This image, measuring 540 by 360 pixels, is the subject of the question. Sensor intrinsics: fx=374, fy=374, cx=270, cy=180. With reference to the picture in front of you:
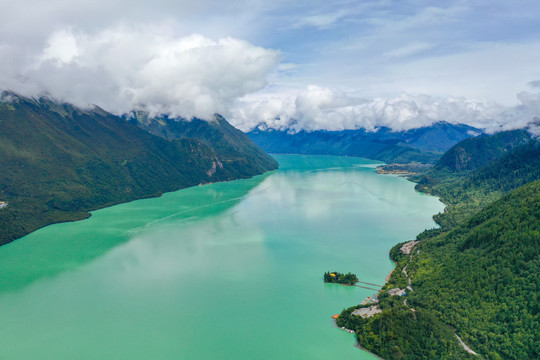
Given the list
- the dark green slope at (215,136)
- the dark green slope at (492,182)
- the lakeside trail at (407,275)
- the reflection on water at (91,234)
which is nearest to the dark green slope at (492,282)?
the lakeside trail at (407,275)

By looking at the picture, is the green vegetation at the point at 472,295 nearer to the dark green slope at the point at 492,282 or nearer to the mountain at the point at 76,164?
the dark green slope at the point at 492,282

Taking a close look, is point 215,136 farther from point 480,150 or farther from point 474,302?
point 474,302

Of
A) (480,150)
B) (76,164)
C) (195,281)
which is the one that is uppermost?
(76,164)

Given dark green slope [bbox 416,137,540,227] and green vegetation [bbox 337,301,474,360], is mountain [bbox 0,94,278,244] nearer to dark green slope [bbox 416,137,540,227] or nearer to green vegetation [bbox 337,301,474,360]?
green vegetation [bbox 337,301,474,360]

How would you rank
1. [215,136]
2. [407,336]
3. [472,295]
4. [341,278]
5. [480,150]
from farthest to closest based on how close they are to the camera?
[215,136] → [480,150] → [341,278] → [472,295] → [407,336]

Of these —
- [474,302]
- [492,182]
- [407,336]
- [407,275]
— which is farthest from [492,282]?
[492,182]

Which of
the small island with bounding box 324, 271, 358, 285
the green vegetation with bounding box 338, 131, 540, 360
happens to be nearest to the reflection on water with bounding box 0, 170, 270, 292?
the small island with bounding box 324, 271, 358, 285

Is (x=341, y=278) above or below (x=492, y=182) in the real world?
below
